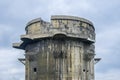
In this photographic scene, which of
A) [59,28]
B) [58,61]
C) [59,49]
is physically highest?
[59,28]

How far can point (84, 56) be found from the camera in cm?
2941

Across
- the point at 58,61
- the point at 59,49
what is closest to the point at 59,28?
the point at 59,49

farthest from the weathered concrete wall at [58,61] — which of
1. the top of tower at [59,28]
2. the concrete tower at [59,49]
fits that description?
the top of tower at [59,28]

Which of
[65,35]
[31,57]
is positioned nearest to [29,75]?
[31,57]

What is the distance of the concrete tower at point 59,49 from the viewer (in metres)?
27.9

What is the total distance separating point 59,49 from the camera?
1115 inches

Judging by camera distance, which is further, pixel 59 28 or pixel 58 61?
pixel 59 28

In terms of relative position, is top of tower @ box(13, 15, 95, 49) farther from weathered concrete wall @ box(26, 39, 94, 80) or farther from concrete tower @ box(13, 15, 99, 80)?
weathered concrete wall @ box(26, 39, 94, 80)

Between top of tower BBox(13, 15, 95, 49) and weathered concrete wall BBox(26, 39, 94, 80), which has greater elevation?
top of tower BBox(13, 15, 95, 49)

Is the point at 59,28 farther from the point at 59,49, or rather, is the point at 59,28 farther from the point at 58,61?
the point at 58,61

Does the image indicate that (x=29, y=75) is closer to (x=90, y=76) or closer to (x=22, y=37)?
(x=22, y=37)

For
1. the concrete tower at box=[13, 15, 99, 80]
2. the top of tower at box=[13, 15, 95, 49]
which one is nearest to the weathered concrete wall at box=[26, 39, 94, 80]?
the concrete tower at box=[13, 15, 99, 80]

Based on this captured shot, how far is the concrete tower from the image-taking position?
27875 mm

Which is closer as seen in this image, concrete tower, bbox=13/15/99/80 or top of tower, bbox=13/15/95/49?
concrete tower, bbox=13/15/99/80
